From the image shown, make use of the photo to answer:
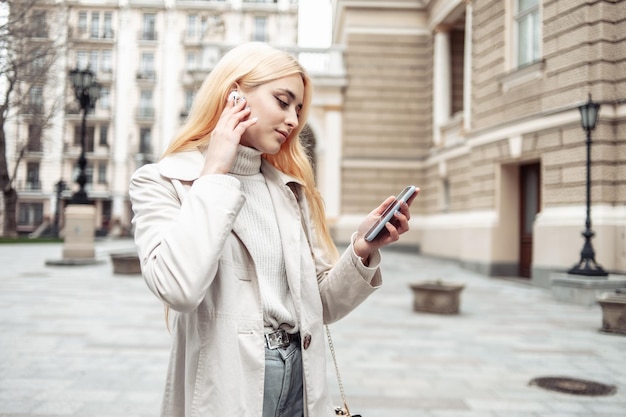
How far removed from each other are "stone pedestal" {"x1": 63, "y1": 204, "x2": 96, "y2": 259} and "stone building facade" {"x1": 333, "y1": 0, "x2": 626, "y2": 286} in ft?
29.6

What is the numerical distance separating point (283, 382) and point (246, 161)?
65 cm

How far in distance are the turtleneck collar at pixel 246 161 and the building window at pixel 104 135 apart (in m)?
50.6

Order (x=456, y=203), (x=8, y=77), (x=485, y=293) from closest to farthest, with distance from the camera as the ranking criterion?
(x=8, y=77)
(x=485, y=293)
(x=456, y=203)

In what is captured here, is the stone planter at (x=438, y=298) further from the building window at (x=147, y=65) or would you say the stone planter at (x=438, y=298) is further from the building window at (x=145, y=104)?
the building window at (x=147, y=65)

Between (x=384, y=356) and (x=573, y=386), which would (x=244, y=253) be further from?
(x=384, y=356)

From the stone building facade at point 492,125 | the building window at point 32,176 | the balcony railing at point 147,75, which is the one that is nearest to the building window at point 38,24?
the stone building facade at point 492,125

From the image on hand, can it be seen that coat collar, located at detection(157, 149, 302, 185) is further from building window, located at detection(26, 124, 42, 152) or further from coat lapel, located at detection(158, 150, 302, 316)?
building window, located at detection(26, 124, 42, 152)

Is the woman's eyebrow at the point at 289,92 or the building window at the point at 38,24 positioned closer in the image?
the woman's eyebrow at the point at 289,92

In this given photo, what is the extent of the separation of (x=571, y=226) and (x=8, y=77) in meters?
9.55

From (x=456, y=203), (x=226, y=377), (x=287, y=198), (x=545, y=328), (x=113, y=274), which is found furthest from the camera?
(x=456, y=203)

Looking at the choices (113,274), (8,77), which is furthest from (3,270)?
(8,77)

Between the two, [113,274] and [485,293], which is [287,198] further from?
[113,274]

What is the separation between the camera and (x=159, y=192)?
1490 mm

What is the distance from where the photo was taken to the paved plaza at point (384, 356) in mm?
4152
